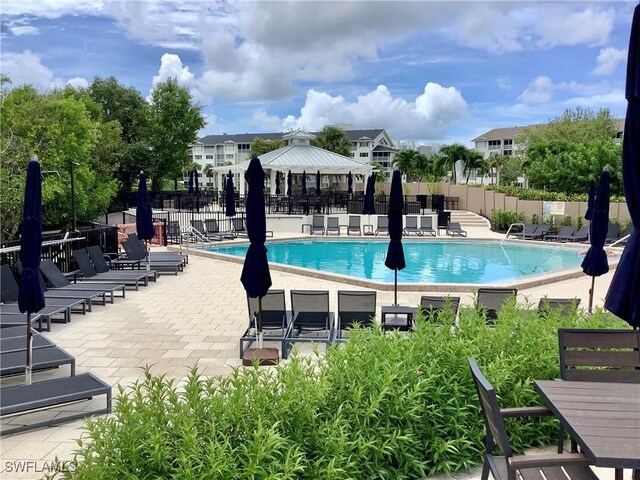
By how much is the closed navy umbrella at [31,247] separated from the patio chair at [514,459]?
16.6ft

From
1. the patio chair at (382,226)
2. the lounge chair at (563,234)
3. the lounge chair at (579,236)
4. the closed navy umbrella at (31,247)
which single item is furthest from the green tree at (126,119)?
the closed navy umbrella at (31,247)

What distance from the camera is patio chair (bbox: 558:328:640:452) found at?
4207 mm

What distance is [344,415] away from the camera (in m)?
4.12

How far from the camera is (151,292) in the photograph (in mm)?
12141

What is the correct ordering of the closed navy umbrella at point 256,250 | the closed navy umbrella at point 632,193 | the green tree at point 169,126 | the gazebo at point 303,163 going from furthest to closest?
the green tree at point 169,126
the gazebo at point 303,163
the closed navy umbrella at point 256,250
the closed navy umbrella at point 632,193

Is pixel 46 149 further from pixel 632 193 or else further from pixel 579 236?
pixel 579 236

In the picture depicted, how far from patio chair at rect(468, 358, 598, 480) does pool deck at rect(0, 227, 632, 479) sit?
2.84 ft

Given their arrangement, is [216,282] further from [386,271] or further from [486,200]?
[486,200]

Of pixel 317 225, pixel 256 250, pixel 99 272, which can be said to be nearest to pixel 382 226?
pixel 317 225

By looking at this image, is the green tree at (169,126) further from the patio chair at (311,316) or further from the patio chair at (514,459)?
the patio chair at (514,459)

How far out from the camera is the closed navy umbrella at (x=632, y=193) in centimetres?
370

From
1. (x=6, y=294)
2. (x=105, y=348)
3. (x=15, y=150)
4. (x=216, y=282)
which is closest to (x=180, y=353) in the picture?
(x=105, y=348)

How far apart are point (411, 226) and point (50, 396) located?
20846 millimetres

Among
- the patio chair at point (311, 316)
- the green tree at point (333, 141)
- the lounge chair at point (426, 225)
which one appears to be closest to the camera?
the patio chair at point (311, 316)
